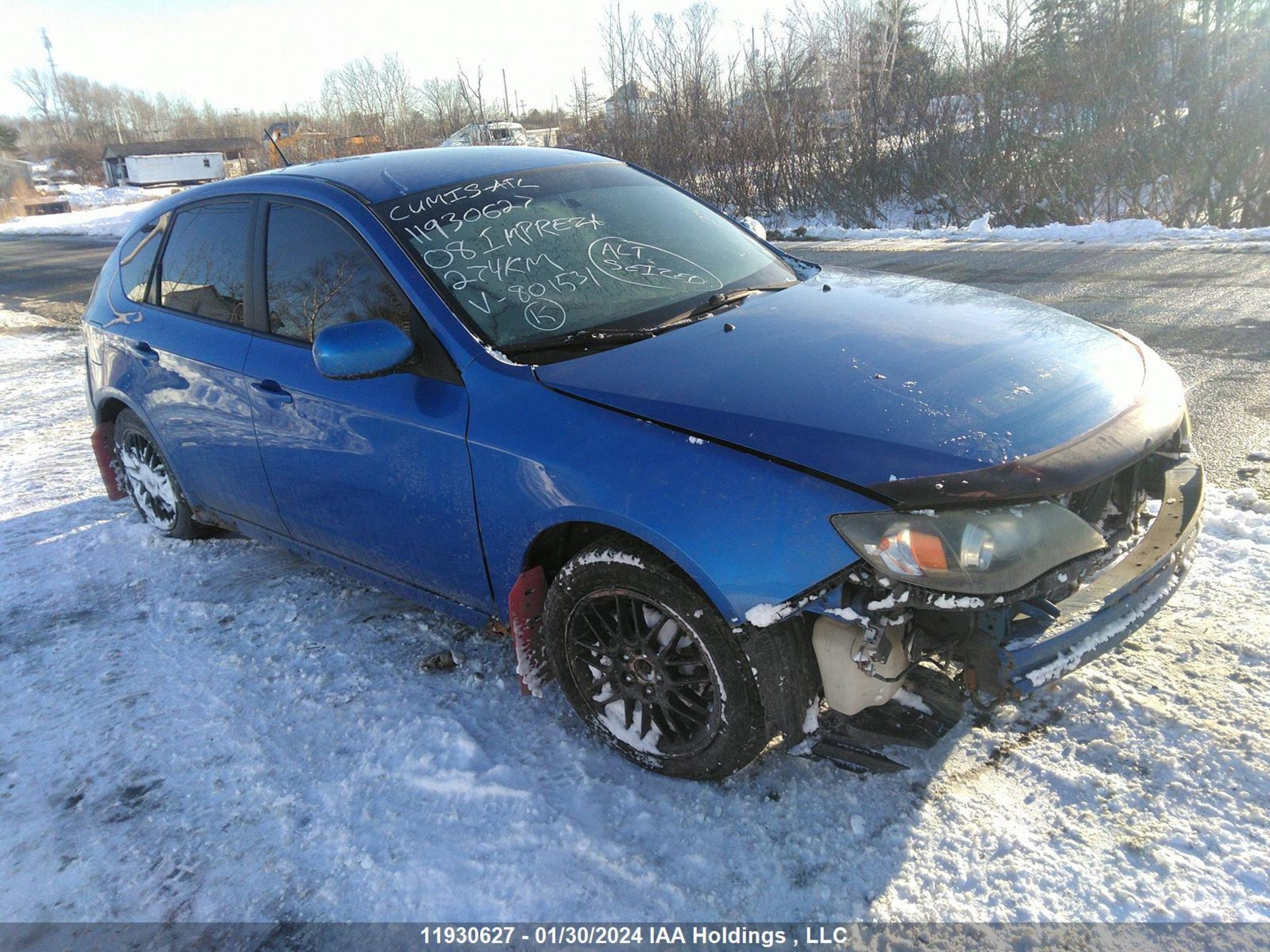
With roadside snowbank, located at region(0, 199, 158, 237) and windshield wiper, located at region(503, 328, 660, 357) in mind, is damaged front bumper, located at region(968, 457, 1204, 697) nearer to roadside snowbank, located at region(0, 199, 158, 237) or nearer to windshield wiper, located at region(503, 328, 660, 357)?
windshield wiper, located at region(503, 328, 660, 357)

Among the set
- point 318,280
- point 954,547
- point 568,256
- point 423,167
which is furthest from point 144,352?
point 954,547

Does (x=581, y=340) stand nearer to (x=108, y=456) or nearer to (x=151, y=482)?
(x=151, y=482)

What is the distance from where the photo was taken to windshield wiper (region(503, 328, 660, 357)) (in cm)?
281

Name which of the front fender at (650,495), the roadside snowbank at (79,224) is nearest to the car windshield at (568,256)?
the front fender at (650,495)

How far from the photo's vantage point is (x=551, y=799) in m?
2.56

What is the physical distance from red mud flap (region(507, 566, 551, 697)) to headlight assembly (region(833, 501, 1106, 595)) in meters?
1.06

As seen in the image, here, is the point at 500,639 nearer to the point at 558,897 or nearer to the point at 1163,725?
the point at 558,897

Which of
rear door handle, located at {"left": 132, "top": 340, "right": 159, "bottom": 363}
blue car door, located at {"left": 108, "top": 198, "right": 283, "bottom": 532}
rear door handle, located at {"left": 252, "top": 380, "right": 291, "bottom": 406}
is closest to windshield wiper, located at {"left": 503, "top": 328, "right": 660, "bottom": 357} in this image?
rear door handle, located at {"left": 252, "top": 380, "right": 291, "bottom": 406}

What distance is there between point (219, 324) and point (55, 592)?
1.57m

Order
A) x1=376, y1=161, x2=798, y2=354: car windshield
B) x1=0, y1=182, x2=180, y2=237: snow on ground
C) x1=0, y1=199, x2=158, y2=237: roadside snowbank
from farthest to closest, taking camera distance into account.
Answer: x1=0, y1=182, x2=180, y2=237: snow on ground
x1=0, y1=199, x2=158, y2=237: roadside snowbank
x1=376, y1=161, x2=798, y2=354: car windshield

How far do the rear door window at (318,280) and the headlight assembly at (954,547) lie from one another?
64.5 inches

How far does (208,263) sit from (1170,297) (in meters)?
7.15

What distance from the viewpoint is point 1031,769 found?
2502 mm

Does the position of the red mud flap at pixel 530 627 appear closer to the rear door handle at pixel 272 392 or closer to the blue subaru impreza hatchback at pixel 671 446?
the blue subaru impreza hatchback at pixel 671 446
